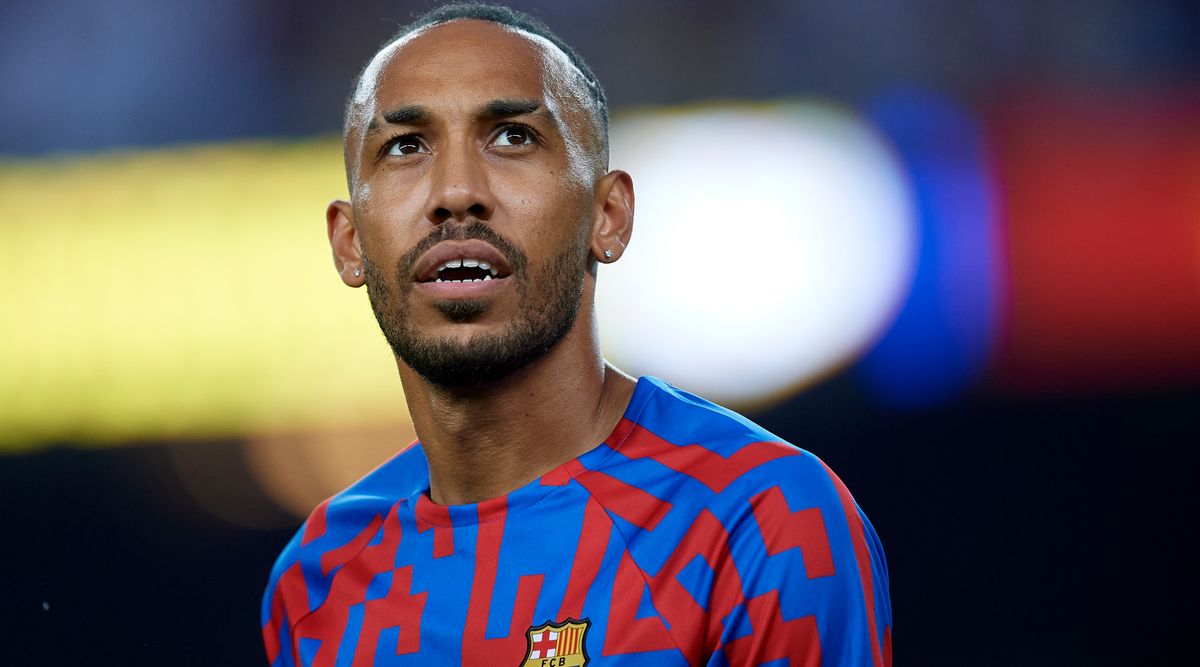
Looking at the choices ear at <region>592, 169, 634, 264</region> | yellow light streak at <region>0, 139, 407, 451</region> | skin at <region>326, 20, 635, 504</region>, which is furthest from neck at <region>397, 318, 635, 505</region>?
yellow light streak at <region>0, 139, 407, 451</region>

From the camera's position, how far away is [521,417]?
2162mm

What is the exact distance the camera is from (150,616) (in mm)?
4367

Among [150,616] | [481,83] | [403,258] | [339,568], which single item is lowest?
[150,616]

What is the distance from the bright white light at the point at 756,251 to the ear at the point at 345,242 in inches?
77.0

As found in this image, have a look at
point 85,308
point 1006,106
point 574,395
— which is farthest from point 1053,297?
point 85,308

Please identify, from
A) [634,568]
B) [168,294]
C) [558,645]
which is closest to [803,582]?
[634,568]

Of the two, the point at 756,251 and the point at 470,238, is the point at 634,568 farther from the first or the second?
the point at 756,251

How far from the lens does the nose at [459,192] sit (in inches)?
80.1

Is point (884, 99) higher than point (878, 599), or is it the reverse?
point (884, 99)

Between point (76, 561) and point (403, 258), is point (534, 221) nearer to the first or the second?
point (403, 258)

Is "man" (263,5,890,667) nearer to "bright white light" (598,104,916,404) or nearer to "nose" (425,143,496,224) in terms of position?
"nose" (425,143,496,224)

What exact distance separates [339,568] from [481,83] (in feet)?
3.01

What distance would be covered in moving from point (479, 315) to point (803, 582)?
64 cm

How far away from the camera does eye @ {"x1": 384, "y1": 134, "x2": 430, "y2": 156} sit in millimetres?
2148
